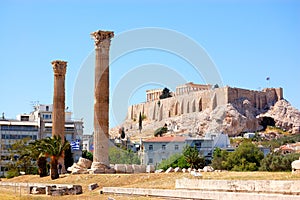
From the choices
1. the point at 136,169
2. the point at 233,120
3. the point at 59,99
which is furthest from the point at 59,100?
the point at 233,120

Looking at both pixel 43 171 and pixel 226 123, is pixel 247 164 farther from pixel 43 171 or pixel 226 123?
pixel 226 123

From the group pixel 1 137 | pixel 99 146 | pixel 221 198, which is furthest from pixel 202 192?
pixel 1 137

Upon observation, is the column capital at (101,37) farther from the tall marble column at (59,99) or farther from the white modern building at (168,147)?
the white modern building at (168,147)

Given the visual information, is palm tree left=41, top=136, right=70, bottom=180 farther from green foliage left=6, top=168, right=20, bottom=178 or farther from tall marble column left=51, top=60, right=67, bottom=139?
green foliage left=6, top=168, right=20, bottom=178

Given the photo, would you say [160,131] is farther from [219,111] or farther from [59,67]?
[59,67]

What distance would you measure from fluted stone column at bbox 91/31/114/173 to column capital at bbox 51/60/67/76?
9.51 m

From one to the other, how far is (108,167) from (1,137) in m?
42.6

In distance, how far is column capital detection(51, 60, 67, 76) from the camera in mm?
47312

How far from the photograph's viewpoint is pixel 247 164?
49344mm

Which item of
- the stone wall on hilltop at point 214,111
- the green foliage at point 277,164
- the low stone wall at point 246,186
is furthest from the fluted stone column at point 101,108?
the stone wall on hilltop at point 214,111

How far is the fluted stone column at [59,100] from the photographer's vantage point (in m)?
46.2

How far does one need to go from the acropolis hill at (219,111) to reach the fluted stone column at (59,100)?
7642 cm

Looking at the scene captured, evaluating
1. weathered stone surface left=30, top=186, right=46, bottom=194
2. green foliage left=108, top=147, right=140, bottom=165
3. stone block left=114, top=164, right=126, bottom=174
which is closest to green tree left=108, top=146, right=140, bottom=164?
green foliage left=108, top=147, right=140, bottom=165

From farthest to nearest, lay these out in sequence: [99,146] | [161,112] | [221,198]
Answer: [161,112], [99,146], [221,198]
